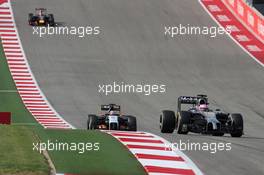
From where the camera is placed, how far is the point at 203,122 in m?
20.3

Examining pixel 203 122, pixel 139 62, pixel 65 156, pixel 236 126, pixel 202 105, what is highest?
pixel 139 62

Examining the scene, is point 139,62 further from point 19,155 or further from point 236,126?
point 19,155

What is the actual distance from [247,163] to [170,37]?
2837cm

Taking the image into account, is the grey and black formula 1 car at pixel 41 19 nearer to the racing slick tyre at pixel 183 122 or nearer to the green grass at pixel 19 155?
the racing slick tyre at pixel 183 122

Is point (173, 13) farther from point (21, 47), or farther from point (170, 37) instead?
point (21, 47)

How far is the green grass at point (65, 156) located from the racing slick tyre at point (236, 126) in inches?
154

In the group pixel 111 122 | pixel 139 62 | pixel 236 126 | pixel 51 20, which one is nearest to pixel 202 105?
pixel 236 126

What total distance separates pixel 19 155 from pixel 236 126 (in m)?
8.17

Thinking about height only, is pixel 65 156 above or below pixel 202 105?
below

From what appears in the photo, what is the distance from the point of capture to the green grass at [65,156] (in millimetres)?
12180

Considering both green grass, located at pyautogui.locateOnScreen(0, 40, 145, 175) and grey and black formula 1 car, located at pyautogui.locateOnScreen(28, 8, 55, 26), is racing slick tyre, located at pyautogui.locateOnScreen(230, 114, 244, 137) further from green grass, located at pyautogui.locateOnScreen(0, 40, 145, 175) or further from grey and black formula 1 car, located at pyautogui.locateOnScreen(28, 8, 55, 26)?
grey and black formula 1 car, located at pyautogui.locateOnScreen(28, 8, 55, 26)

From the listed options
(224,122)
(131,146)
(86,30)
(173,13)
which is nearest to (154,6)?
(173,13)

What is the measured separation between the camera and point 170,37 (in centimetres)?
4244

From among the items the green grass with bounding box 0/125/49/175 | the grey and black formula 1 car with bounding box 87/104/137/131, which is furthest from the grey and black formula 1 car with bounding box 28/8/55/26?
the green grass with bounding box 0/125/49/175
